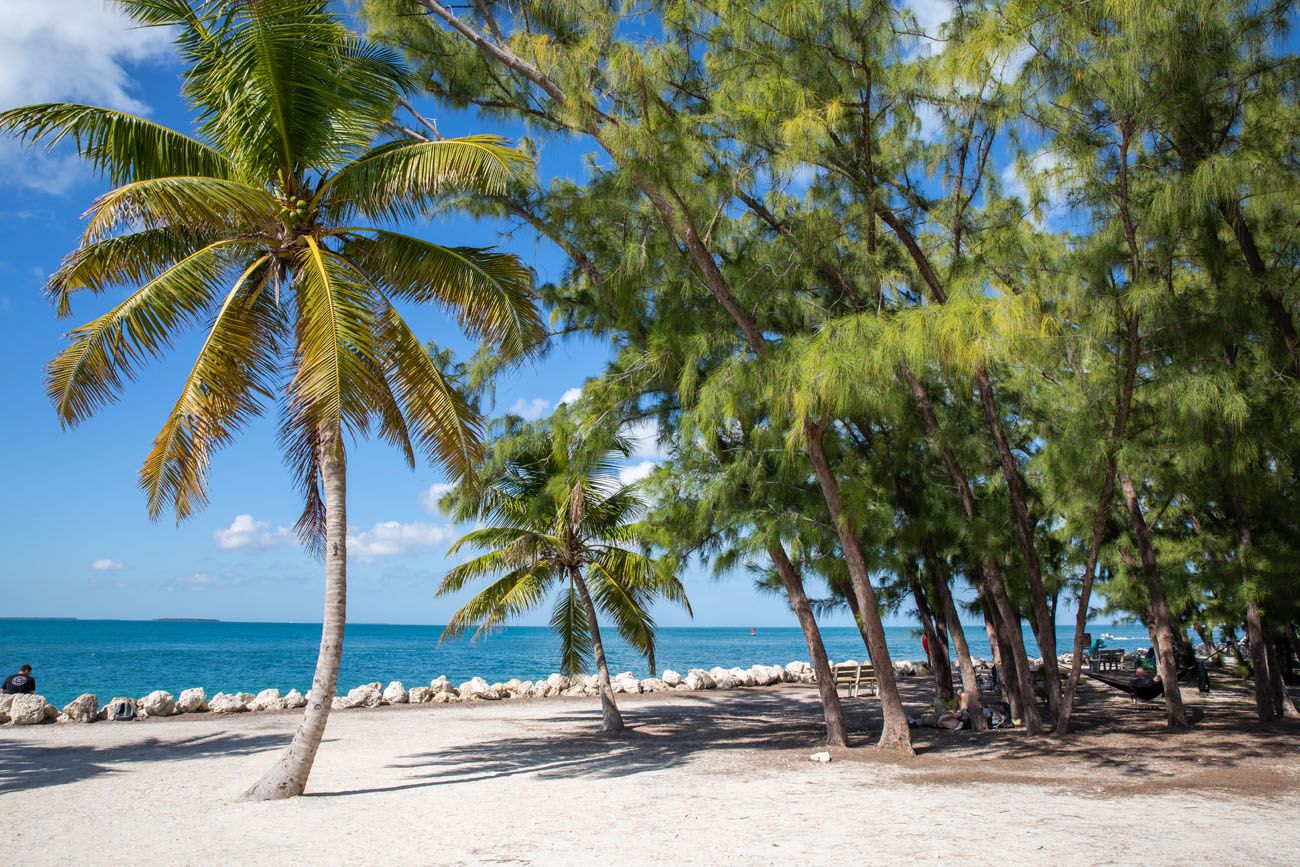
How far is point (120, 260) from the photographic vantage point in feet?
23.6

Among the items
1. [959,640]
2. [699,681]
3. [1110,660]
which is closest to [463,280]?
[959,640]

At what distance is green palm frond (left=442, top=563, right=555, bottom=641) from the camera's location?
11.5 m

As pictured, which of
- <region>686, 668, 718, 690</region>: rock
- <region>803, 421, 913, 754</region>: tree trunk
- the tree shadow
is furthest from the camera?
<region>686, 668, 718, 690</region>: rock

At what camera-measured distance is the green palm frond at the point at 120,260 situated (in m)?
6.93

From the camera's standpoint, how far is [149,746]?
1026cm

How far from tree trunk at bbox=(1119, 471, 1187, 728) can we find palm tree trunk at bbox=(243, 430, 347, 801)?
8.47 meters

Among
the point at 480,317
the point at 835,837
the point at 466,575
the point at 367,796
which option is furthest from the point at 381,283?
the point at 835,837

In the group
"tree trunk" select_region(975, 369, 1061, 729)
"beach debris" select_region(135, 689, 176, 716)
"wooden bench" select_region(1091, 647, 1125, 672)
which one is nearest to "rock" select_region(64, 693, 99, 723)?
"beach debris" select_region(135, 689, 176, 716)

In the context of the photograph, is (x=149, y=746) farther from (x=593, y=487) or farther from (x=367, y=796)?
(x=593, y=487)

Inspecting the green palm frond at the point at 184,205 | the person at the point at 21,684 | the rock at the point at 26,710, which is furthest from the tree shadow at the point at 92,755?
the green palm frond at the point at 184,205

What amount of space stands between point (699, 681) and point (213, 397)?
1373cm

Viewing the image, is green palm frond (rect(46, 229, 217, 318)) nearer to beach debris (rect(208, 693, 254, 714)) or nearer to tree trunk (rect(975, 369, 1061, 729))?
tree trunk (rect(975, 369, 1061, 729))

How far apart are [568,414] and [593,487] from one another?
2050 mm

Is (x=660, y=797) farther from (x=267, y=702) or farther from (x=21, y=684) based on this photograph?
(x=21, y=684)
